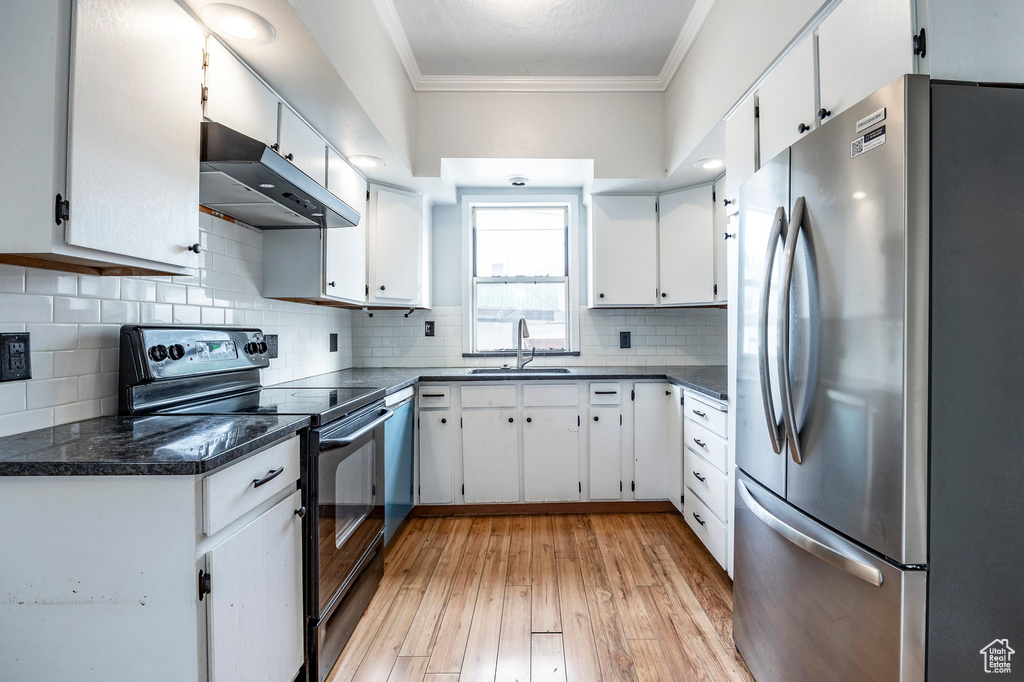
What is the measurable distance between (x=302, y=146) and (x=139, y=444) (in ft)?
4.79

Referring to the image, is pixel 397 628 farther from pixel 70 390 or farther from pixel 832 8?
pixel 832 8

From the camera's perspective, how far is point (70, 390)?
1.36 metres

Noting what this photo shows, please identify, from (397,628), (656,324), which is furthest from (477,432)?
(656,324)

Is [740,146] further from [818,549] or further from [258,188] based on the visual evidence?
[258,188]

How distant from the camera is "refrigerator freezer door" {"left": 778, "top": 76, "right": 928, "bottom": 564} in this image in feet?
3.18

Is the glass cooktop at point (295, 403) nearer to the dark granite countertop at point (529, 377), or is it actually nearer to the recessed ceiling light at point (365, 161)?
the dark granite countertop at point (529, 377)

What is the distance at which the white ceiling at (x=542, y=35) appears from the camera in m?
2.33

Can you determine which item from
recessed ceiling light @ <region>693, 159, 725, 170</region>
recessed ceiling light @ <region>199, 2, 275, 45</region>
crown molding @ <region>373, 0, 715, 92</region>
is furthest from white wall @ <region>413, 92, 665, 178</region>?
recessed ceiling light @ <region>199, 2, 275, 45</region>

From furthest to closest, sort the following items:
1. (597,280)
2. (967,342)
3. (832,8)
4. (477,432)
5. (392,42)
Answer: (597,280), (477,432), (392,42), (832,8), (967,342)

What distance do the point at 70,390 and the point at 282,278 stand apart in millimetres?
1068

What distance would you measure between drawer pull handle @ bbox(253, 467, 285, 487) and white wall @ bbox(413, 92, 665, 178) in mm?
2165

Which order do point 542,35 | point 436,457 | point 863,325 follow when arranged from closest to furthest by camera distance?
1. point 863,325
2. point 542,35
3. point 436,457

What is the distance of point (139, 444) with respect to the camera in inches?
44.4

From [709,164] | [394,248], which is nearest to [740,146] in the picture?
[709,164]
